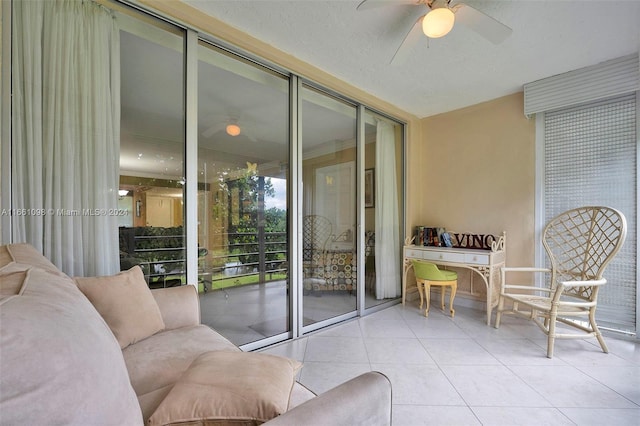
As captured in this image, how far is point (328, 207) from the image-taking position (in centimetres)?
315

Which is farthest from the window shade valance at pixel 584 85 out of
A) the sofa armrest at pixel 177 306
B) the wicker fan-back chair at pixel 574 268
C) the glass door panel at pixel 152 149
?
the sofa armrest at pixel 177 306

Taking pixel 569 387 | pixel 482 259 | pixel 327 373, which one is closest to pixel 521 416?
pixel 569 387

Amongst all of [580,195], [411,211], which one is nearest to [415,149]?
[411,211]

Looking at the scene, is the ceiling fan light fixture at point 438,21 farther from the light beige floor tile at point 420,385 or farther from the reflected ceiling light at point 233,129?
the light beige floor tile at point 420,385

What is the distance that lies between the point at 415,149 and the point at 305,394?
3696 millimetres

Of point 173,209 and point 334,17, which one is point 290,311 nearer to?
point 173,209

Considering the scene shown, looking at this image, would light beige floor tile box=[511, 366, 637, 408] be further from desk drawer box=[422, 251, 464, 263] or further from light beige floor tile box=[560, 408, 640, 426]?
desk drawer box=[422, 251, 464, 263]

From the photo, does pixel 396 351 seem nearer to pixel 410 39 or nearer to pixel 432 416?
pixel 432 416

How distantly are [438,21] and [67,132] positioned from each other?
230 cm

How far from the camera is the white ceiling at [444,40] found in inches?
77.5

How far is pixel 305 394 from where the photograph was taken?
3.41ft

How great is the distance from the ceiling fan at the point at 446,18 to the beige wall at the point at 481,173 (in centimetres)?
174

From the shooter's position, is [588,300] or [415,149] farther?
[415,149]

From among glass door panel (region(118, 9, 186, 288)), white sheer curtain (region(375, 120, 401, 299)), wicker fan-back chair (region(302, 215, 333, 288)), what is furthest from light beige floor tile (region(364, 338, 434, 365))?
glass door panel (region(118, 9, 186, 288))
